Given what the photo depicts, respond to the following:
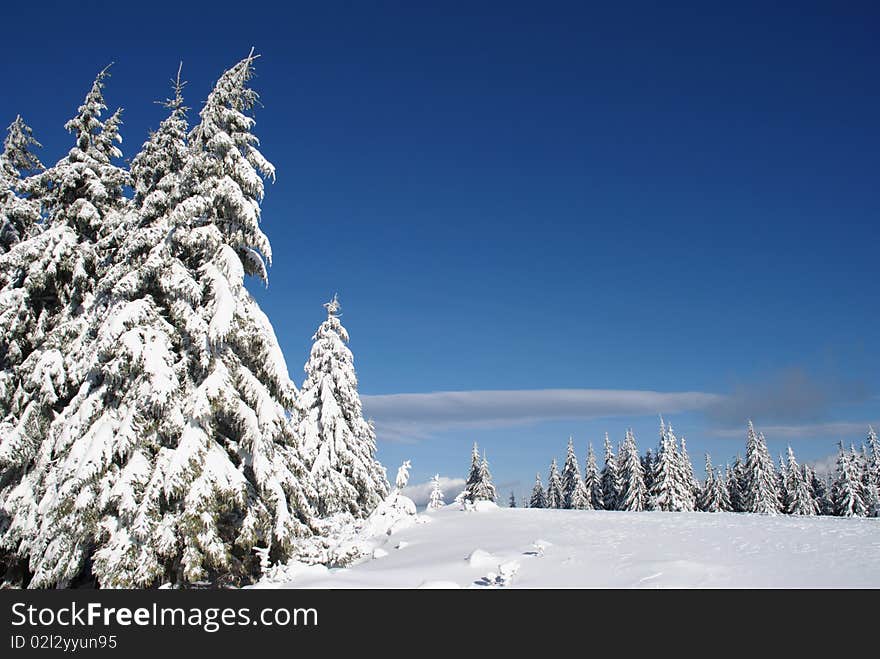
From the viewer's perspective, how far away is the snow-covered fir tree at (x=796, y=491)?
65463 mm

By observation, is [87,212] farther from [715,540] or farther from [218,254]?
[715,540]

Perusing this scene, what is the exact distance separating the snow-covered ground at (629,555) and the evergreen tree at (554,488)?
62.1 meters

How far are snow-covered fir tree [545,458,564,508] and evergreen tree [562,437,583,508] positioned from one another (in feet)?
12.4

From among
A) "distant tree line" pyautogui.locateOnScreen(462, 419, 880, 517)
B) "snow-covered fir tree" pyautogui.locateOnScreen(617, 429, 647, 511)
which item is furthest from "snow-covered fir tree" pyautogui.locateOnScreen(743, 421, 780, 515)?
"snow-covered fir tree" pyautogui.locateOnScreen(617, 429, 647, 511)

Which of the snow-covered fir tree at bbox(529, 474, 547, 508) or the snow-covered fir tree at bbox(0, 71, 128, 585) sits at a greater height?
the snow-covered fir tree at bbox(0, 71, 128, 585)

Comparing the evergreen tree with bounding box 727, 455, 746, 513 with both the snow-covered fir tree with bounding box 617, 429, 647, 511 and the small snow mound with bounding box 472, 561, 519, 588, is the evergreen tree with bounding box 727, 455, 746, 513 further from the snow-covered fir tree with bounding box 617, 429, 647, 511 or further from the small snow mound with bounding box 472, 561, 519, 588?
the small snow mound with bounding box 472, 561, 519, 588

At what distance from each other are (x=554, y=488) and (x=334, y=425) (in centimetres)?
5692

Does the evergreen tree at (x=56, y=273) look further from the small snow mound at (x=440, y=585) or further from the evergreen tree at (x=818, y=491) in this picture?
the evergreen tree at (x=818, y=491)

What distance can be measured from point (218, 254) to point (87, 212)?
31.7 feet

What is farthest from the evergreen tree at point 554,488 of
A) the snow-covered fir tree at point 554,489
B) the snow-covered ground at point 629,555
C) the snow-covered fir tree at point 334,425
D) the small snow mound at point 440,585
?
the small snow mound at point 440,585

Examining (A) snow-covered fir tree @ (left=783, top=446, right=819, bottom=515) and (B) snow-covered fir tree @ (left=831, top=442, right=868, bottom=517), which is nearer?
(B) snow-covered fir tree @ (left=831, top=442, right=868, bottom=517)

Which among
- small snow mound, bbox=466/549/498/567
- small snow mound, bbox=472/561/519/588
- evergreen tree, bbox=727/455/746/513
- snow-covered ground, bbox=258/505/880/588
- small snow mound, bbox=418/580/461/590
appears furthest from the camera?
evergreen tree, bbox=727/455/746/513

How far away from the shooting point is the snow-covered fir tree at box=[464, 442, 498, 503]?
68062 mm
